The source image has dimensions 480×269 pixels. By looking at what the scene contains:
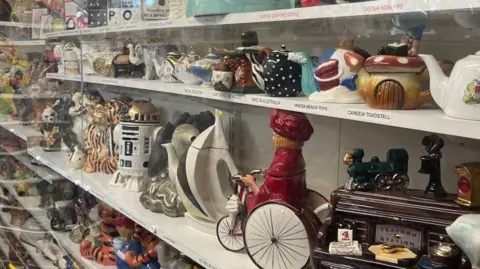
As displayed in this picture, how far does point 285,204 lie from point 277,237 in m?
0.07

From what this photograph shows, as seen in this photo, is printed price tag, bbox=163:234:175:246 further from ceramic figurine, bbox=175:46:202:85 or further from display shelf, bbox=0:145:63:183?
display shelf, bbox=0:145:63:183

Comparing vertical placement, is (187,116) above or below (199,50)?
below

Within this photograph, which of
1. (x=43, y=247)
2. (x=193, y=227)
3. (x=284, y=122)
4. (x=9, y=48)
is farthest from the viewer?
(x=9, y=48)

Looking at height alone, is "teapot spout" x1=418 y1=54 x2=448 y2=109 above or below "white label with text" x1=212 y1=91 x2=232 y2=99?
above

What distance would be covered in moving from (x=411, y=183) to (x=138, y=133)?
3.29 feet

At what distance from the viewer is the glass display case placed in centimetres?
94

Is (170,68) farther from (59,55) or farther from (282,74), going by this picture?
(59,55)

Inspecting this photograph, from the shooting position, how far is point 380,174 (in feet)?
3.43

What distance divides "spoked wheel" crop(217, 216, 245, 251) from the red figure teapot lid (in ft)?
0.95

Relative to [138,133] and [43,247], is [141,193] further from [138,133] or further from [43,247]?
[43,247]

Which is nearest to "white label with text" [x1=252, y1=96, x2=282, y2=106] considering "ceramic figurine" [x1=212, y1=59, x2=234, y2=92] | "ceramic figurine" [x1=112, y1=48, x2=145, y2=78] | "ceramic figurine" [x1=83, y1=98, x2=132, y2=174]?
"ceramic figurine" [x1=212, y1=59, x2=234, y2=92]

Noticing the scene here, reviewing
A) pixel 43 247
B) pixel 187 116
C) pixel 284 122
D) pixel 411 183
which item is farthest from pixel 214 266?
pixel 43 247

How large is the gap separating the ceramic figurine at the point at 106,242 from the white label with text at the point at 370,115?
1166mm

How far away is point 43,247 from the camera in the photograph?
251cm
